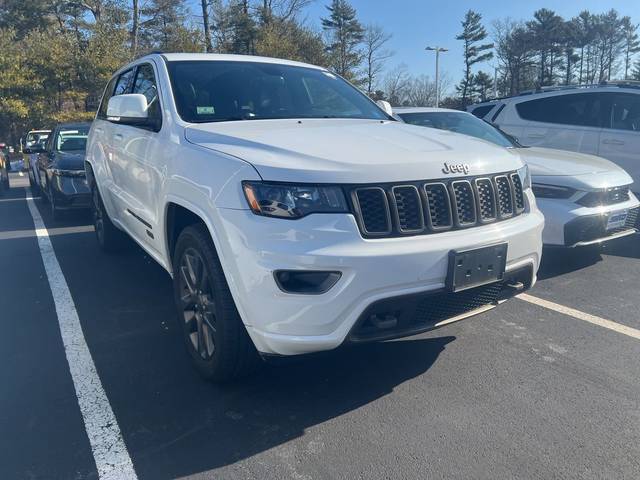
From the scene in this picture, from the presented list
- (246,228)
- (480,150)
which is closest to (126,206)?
(246,228)

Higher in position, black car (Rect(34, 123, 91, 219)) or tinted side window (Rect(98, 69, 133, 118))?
tinted side window (Rect(98, 69, 133, 118))

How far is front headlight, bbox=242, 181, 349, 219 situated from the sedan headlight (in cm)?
334

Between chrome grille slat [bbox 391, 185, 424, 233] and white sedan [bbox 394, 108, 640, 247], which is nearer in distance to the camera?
chrome grille slat [bbox 391, 185, 424, 233]

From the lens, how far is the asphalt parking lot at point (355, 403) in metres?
2.55

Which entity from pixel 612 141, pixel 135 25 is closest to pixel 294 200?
pixel 612 141

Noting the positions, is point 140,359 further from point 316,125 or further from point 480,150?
point 480,150

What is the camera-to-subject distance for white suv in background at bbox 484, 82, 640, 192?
293 inches

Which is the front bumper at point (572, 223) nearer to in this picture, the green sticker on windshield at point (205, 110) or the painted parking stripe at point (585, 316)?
the painted parking stripe at point (585, 316)

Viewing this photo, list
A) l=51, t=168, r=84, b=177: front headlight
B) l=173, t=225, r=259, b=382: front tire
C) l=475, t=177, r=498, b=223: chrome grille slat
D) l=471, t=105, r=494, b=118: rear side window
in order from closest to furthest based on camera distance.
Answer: l=173, t=225, r=259, b=382: front tire
l=475, t=177, r=498, b=223: chrome grille slat
l=51, t=168, r=84, b=177: front headlight
l=471, t=105, r=494, b=118: rear side window

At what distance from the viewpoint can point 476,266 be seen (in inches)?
113

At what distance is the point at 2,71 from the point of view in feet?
91.1

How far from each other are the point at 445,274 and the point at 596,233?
3.15 meters

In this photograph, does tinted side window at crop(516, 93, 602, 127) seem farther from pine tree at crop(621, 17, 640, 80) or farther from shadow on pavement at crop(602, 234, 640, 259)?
pine tree at crop(621, 17, 640, 80)

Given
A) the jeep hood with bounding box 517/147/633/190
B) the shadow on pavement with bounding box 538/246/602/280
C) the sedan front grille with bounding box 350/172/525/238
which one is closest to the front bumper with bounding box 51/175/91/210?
the jeep hood with bounding box 517/147/633/190
